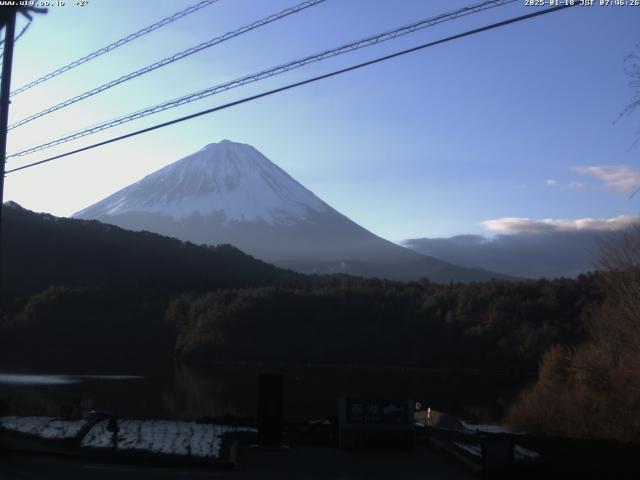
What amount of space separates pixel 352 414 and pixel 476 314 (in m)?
72.5

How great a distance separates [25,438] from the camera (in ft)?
52.4

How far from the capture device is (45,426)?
1730cm

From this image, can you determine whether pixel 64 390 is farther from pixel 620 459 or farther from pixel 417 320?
pixel 417 320

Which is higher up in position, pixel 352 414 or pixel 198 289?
pixel 198 289

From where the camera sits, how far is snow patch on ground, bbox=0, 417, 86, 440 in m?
16.1

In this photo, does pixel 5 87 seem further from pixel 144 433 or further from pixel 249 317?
pixel 249 317

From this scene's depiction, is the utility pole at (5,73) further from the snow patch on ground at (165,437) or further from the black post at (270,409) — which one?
the black post at (270,409)

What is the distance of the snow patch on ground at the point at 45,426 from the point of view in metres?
16.1

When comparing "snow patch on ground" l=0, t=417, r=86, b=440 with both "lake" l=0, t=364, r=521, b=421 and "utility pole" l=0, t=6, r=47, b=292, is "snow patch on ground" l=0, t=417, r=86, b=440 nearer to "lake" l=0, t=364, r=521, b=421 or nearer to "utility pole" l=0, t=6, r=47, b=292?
"utility pole" l=0, t=6, r=47, b=292

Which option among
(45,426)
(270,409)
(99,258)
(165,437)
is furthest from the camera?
(99,258)

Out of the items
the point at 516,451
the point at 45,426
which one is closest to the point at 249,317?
the point at 45,426

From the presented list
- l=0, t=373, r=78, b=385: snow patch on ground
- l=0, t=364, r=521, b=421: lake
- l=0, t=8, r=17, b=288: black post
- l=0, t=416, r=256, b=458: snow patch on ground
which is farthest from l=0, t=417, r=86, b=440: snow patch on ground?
l=0, t=373, r=78, b=385: snow patch on ground

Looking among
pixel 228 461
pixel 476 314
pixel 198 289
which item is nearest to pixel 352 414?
pixel 228 461

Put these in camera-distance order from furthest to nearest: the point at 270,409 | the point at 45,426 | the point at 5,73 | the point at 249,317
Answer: the point at 249,317 < the point at 45,426 < the point at 270,409 < the point at 5,73
